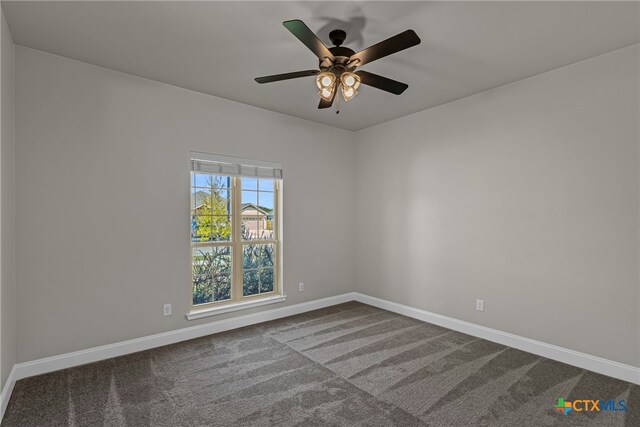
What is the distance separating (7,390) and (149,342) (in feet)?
3.59

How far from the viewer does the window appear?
12.6ft

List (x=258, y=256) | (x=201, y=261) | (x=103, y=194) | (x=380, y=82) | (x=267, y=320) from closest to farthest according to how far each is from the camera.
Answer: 1. (x=380, y=82)
2. (x=103, y=194)
3. (x=201, y=261)
4. (x=267, y=320)
5. (x=258, y=256)

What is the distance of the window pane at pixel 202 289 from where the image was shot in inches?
151

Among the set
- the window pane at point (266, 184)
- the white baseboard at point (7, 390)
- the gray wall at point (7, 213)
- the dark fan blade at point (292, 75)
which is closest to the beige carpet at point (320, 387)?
the white baseboard at point (7, 390)

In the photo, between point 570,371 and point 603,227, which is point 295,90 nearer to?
point 603,227

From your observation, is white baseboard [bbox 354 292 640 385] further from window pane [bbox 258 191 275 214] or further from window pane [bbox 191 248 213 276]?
window pane [bbox 191 248 213 276]

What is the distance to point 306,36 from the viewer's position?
2027 mm

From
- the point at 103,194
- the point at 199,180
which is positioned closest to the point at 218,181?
the point at 199,180

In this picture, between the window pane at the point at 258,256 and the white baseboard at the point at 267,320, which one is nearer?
the white baseboard at the point at 267,320

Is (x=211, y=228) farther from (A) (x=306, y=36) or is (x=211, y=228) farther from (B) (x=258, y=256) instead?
(A) (x=306, y=36)

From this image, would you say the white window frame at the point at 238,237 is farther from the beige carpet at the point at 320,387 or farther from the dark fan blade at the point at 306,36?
the dark fan blade at the point at 306,36

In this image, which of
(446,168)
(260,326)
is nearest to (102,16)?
(260,326)

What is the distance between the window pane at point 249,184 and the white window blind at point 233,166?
0.11 m

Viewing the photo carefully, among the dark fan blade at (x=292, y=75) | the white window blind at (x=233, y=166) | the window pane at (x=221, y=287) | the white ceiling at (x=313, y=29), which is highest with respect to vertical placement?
the white ceiling at (x=313, y=29)
